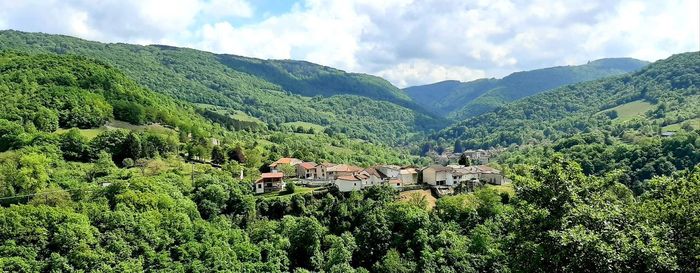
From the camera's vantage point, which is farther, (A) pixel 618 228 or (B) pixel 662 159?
(B) pixel 662 159

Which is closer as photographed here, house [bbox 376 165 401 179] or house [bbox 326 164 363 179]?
house [bbox 326 164 363 179]

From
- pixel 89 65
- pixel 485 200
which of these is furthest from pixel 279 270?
pixel 89 65

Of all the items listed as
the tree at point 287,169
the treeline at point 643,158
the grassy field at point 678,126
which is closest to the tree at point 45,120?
the tree at point 287,169

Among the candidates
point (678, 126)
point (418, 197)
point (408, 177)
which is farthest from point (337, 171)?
point (678, 126)

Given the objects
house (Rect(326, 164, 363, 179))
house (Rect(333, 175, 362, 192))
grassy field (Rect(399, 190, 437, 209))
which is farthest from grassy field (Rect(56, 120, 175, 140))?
grassy field (Rect(399, 190, 437, 209))

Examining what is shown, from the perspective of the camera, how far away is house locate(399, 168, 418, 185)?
81.4 meters

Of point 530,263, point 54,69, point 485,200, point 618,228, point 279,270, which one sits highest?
point 54,69

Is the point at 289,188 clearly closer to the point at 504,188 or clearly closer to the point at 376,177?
the point at 376,177

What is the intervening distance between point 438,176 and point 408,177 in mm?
5457

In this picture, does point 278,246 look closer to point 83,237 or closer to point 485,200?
point 83,237

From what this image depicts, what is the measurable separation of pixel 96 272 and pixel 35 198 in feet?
61.1

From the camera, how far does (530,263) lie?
20875 millimetres

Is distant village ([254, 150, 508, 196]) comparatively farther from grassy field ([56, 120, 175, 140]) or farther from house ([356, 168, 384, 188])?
grassy field ([56, 120, 175, 140])

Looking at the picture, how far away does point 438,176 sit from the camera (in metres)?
79.2
